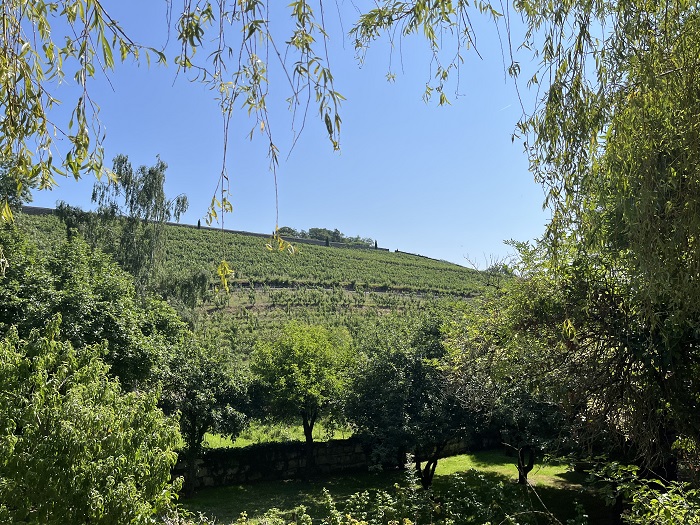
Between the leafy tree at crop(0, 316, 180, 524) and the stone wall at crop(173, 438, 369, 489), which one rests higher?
the leafy tree at crop(0, 316, 180, 524)

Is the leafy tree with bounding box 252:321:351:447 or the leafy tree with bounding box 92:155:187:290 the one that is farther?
the leafy tree with bounding box 92:155:187:290

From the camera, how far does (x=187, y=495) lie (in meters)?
13.9

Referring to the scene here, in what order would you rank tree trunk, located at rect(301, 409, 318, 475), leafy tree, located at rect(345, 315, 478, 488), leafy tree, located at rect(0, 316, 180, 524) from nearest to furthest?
leafy tree, located at rect(0, 316, 180, 524), leafy tree, located at rect(345, 315, 478, 488), tree trunk, located at rect(301, 409, 318, 475)

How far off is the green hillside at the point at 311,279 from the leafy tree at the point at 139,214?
4.64 m

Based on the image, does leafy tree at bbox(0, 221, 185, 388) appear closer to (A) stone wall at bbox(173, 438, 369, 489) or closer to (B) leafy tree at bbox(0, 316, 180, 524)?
(A) stone wall at bbox(173, 438, 369, 489)

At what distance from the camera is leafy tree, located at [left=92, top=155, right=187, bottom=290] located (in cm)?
2133

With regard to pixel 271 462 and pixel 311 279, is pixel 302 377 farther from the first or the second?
pixel 311 279

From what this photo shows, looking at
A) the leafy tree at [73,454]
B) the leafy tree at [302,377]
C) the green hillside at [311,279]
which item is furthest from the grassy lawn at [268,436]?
the leafy tree at [73,454]

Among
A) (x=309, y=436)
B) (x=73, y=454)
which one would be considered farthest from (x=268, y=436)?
(x=73, y=454)

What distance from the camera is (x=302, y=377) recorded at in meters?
15.5

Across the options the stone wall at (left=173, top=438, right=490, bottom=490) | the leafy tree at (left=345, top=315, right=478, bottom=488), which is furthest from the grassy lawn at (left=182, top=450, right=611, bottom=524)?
the leafy tree at (left=345, top=315, right=478, bottom=488)

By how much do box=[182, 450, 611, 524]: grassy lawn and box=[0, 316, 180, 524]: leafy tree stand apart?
6816 millimetres

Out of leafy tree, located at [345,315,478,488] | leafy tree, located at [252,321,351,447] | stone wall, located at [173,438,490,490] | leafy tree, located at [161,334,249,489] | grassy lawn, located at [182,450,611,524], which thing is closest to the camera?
grassy lawn, located at [182,450,611,524]

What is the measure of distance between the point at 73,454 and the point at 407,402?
977cm
